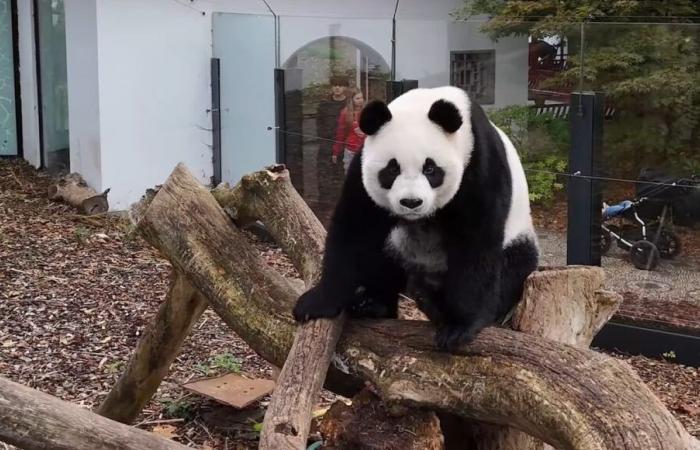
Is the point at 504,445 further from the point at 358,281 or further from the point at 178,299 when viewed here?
the point at 178,299

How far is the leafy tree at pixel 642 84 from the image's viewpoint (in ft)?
21.0

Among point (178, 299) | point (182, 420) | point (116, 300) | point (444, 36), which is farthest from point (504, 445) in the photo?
point (444, 36)

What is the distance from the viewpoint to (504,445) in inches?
129

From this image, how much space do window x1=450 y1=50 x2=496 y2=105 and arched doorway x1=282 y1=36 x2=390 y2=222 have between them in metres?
0.75

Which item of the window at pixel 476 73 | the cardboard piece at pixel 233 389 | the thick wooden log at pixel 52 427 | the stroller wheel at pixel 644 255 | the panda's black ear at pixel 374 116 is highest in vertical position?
the window at pixel 476 73

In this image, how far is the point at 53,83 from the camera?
36.4 feet

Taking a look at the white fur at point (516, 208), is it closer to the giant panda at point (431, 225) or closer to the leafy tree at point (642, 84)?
the giant panda at point (431, 225)

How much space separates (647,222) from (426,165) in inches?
154

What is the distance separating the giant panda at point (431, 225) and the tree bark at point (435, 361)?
13 centimetres

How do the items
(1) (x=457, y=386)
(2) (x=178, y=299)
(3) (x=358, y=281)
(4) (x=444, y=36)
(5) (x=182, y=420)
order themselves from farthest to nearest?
(4) (x=444, y=36) → (5) (x=182, y=420) → (2) (x=178, y=299) → (3) (x=358, y=281) → (1) (x=457, y=386)

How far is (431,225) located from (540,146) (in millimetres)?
3824

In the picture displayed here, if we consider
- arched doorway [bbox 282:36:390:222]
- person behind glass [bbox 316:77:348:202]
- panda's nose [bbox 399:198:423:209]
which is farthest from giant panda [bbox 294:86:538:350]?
person behind glass [bbox 316:77:348:202]

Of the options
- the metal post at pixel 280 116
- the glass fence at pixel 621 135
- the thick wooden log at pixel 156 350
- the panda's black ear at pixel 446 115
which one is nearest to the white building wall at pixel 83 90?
the metal post at pixel 280 116

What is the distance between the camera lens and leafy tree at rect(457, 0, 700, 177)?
6.41 metres
